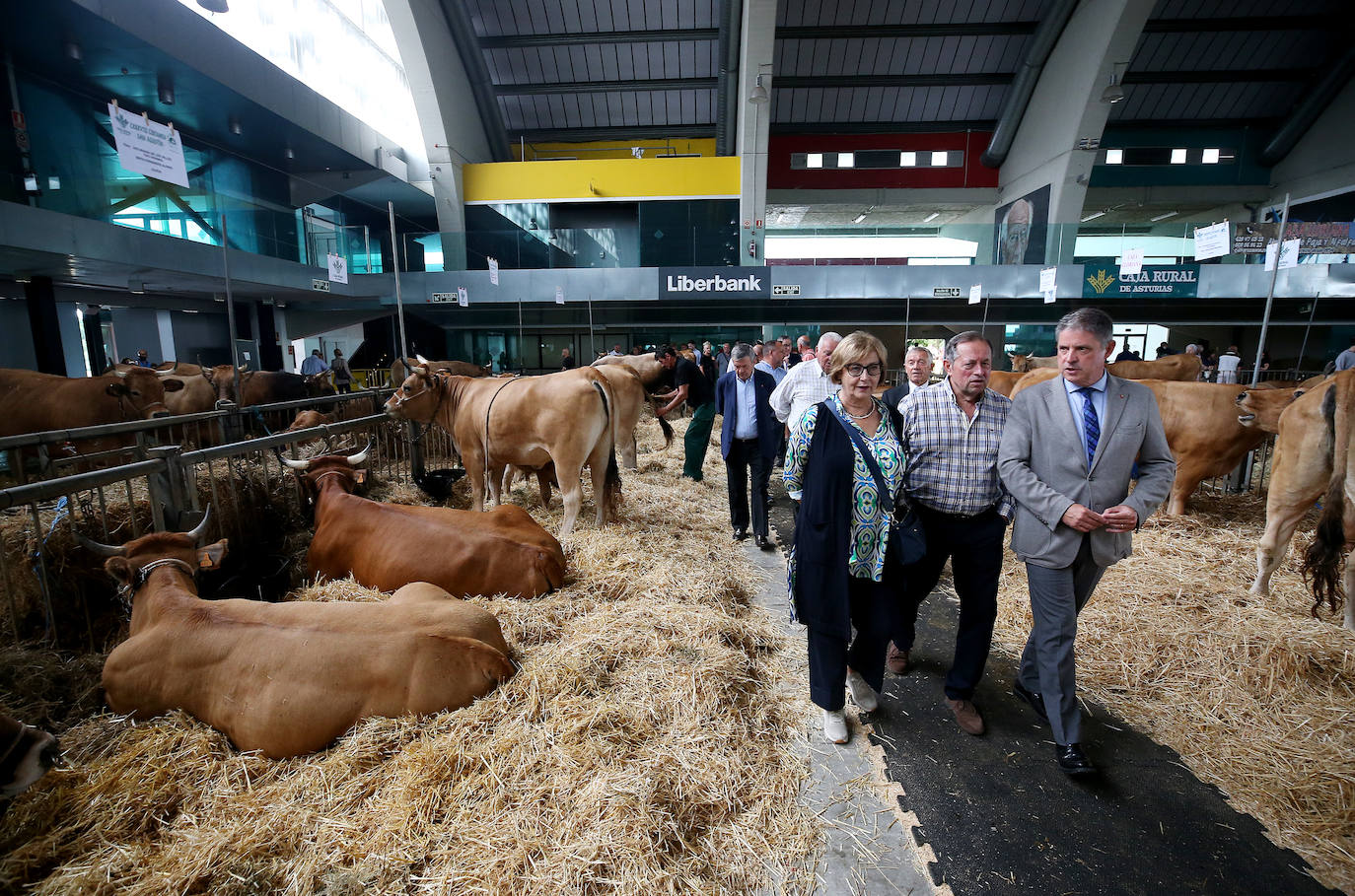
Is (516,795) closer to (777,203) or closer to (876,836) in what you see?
(876,836)

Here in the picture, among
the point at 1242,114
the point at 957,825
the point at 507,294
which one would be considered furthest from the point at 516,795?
the point at 1242,114

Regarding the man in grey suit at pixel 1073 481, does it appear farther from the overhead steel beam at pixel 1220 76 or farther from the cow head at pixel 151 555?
the overhead steel beam at pixel 1220 76

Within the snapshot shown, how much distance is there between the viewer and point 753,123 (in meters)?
17.0

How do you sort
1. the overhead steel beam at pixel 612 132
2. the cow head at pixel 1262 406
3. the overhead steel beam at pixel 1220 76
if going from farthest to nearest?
the overhead steel beam at pixel 612 132 → the overhead steel beam at pixel 1220 76 → the cow head at pixel 1262 406

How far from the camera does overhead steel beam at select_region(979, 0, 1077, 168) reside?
1769 centimetres

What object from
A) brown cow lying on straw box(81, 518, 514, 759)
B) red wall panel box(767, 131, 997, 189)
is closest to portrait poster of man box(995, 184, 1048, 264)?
red wall panel box(767, 131, 997, 189)

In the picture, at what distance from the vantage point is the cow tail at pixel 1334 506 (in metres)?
3.32

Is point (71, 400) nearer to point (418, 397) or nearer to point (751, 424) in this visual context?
point (418, 397)

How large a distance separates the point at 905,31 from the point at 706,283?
1220 cm

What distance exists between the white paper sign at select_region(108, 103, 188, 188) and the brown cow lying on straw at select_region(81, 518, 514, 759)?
2764mm

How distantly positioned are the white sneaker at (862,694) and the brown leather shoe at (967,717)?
376 mm

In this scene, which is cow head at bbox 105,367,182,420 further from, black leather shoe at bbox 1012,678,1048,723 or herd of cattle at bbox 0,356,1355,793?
black leather shoe at bbox 1012,678,1048,723

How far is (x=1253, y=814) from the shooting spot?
89.1 inches

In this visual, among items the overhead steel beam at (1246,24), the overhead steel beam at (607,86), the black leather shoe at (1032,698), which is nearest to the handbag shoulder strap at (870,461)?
the black leather shoe at (1032,698)
